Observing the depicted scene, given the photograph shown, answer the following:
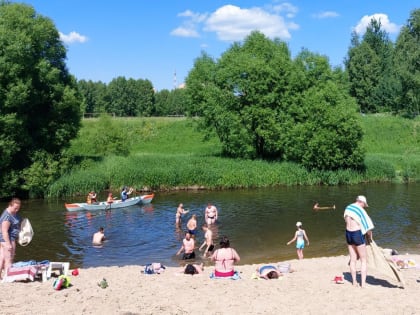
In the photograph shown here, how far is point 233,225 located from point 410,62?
51461mm

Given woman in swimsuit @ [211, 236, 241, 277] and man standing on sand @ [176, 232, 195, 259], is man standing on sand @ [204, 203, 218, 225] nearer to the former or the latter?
man standing on sand @ [176, 232, 195, 259]

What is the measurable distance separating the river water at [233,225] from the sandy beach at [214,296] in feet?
21.8

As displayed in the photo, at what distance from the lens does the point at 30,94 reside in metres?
40.7

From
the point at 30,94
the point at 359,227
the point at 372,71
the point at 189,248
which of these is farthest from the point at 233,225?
the point at 372,71

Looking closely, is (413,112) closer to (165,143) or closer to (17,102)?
(165,143)

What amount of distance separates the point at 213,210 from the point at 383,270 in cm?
1538

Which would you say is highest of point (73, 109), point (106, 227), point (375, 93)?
point (375, 93)

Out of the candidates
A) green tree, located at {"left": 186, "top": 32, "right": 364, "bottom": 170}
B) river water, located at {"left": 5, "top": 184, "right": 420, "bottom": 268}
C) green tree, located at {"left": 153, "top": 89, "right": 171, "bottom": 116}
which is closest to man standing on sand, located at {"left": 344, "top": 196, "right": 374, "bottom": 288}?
river water, located at {"left": 5, "top": 184, "right": 420, "bottom": 268}

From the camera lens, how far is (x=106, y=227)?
28828 millimetres

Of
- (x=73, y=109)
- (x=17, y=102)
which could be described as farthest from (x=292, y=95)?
(x=17, y=102)

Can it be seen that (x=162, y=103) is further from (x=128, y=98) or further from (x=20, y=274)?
(x=20, y=274)

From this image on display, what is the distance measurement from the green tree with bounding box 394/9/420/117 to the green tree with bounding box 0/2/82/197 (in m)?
47.8

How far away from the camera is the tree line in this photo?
127ft

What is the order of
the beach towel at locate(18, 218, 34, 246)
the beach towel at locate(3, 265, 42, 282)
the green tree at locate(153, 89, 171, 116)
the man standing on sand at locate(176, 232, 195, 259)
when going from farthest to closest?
the green tree at locate(153, 89, 171, 116)
the man standing on sand at locate(176, 232, 195, 259)
the beach towel at locate(18, 218, 34, 246)
the beach towel at locate(3, 265, 42, 282)
